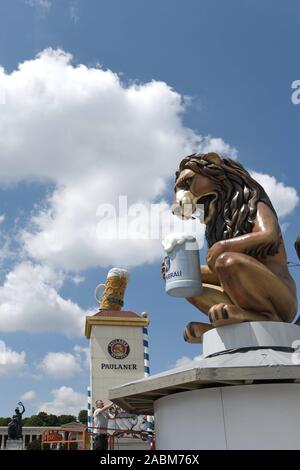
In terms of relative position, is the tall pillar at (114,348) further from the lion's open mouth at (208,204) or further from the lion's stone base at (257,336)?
the lion's stone base at (257,336)

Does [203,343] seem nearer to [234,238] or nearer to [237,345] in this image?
[237,345]

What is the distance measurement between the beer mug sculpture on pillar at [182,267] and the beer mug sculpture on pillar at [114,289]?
39.8ft

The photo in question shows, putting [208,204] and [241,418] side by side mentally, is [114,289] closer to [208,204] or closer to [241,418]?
[208,204]

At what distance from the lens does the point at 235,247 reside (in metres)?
5.71

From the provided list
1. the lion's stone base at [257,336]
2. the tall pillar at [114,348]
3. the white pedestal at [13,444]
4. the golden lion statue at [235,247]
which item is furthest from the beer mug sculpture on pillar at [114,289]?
the lion's stone base at [257,336]

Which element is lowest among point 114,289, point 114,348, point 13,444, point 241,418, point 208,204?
point 241,418

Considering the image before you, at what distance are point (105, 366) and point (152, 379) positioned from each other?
11.7 meters

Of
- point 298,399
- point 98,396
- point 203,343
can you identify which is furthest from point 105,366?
point 298,399

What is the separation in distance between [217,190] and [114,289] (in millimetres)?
12473

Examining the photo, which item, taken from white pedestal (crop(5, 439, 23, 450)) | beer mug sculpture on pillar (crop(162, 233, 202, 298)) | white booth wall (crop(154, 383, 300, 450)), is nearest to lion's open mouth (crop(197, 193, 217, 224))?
beer mug sculpture on pillar (crop(162, 233, 202, 298))

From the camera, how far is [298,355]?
204 inches

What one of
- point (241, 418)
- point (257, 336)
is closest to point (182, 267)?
point (257, 336)

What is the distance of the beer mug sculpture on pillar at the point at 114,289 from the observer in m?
18.0
